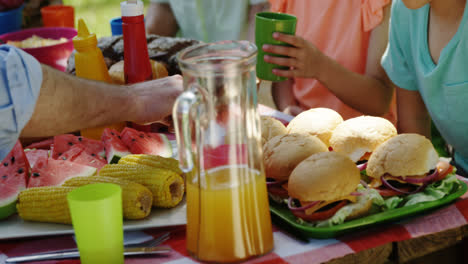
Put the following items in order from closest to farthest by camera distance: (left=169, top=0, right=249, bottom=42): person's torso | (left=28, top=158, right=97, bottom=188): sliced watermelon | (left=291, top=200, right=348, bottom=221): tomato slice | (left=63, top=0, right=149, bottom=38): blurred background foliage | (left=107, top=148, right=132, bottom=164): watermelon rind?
(left=291, top=200, right=348, bottom=221): tomato slice, (left=28, top=158, right=97, bottom=188): sliced watermelon, (left=107, top=148, right=132, bottom=164): watermelon rind, (left=169, top=0, right=249, bottom=42): person's torso, (left=63, top=0, right=149, bottom=38): blurred background foliage

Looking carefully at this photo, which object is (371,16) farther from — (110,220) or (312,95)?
(110,220)

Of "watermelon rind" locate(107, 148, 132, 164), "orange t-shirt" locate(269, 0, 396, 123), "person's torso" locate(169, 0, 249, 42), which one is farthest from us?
"person's torso" locate(169, 0, 249, 42)

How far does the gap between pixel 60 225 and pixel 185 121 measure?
44cm

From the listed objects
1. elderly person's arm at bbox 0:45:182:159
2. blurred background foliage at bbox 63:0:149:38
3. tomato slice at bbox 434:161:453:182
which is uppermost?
elderly person's arm at bbox 0:45:182:159

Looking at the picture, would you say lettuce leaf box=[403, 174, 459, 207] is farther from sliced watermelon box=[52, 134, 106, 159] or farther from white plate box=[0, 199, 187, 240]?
sliced watermelon box=[52, 134, 106, 159]

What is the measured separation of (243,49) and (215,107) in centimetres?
13

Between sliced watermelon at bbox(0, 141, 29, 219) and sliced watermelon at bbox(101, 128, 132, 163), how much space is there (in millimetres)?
205

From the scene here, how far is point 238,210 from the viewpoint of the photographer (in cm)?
94

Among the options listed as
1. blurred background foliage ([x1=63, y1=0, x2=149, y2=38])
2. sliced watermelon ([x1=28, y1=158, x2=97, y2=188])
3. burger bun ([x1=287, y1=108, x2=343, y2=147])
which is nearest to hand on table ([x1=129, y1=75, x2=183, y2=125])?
sliced watermelon ([x1=28, y1=158, x2=97, y2=188])

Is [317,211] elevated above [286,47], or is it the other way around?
[286,47]

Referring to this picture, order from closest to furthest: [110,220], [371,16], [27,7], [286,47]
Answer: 1. [110,220]
2. [286,47]
3. [371,16]
4. [27,7]

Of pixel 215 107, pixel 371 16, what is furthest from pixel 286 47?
pixel 215 107

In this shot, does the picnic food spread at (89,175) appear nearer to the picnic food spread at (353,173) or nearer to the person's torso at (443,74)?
the picnic food spread at (353,173)

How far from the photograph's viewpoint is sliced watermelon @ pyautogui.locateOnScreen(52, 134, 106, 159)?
142 centimetres
